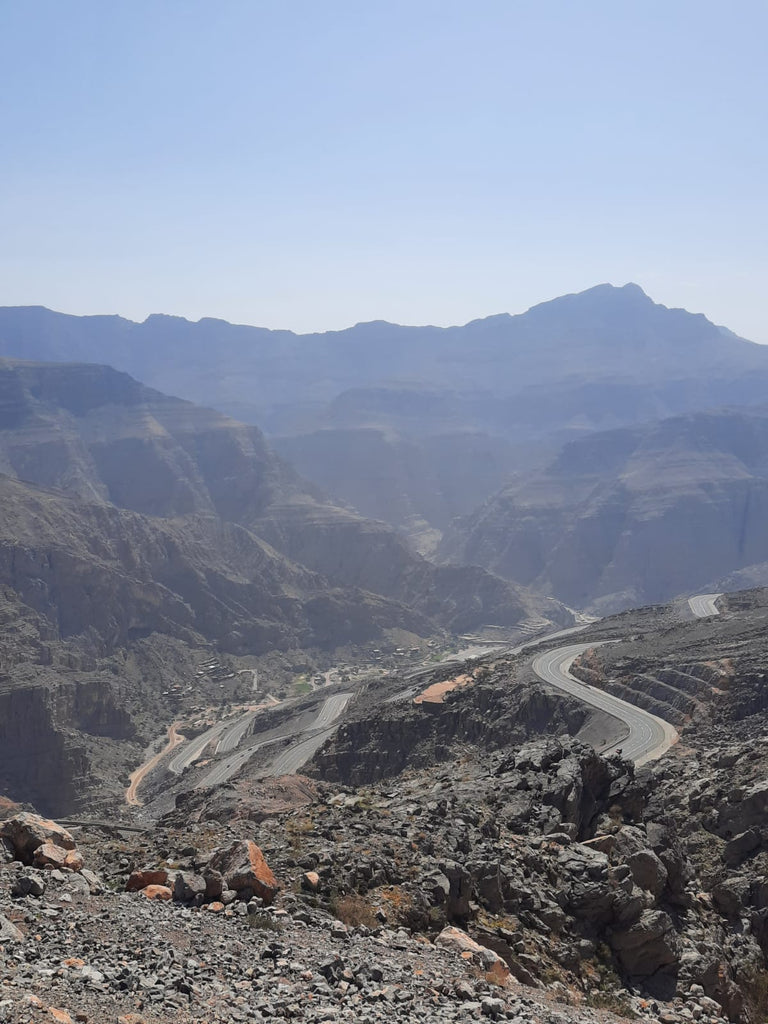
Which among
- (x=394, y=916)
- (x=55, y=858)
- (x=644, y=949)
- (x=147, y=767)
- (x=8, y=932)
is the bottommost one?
(x=147, y=767)

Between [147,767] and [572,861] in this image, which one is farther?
[147,767]

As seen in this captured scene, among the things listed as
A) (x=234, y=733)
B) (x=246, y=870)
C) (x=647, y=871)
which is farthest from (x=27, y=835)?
(x=234, y=733)

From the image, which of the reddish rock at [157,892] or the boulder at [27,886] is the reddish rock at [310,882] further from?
the boulder at [27,886]

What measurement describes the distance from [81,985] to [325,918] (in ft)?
21.4

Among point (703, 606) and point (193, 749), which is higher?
point (703, 606)

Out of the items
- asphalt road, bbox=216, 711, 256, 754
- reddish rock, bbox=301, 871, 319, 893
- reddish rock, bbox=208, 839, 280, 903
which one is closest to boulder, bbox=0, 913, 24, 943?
reddish rock, bbox=208, 839, 280, 903

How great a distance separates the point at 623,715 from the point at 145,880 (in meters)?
48.1

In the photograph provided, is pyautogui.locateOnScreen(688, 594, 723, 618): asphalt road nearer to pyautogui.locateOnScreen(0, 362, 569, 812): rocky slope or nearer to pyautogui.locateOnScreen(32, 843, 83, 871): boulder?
pyautogui.locateOnScreen(0, 362, 569, 812): rocky slope

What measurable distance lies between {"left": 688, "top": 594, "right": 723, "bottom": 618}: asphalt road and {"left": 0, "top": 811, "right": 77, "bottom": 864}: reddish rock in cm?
9909

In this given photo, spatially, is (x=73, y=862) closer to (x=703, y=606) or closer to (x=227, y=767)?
(x=227, y=767)

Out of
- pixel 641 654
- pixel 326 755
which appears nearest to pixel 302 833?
pixel 326 755

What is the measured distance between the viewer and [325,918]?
62.7 ft

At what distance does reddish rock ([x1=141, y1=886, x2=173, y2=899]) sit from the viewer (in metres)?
18.6

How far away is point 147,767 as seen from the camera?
326 ft
